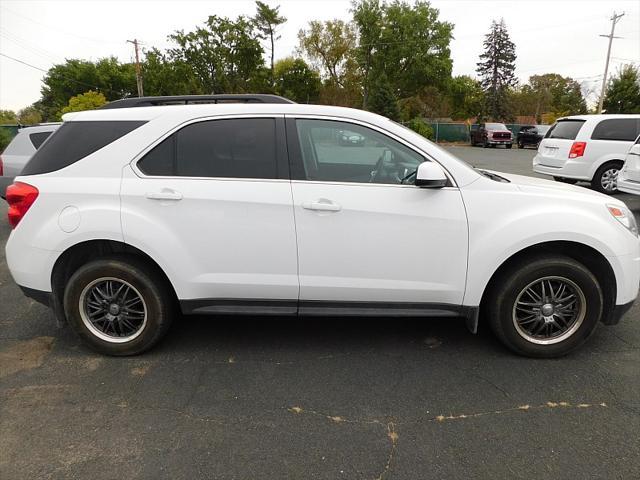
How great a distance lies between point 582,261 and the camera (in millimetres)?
3326

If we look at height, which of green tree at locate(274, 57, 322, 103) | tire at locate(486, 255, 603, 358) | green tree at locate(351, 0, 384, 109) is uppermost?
green tree at locate(351, 0, 384, 109)

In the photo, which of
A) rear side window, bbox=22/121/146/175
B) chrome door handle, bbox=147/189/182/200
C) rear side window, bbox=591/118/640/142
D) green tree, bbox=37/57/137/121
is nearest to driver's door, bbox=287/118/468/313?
chrome door handle, bbox=147/189/182/200

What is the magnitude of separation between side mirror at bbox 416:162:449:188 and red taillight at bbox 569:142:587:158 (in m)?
8.66

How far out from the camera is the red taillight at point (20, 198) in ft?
10.6

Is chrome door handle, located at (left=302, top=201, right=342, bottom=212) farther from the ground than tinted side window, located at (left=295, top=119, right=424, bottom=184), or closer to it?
closer to it

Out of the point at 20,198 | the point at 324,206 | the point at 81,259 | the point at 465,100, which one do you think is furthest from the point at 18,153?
the point at 465,100

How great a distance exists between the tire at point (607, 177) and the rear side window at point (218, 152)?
9365 millimetres

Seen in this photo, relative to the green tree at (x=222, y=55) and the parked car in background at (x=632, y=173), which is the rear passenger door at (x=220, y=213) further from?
the green tree at (x=222, y=55)

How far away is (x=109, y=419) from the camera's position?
2.74m

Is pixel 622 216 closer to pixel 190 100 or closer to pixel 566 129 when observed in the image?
pixel 190 100

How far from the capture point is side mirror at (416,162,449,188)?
9.87 feet

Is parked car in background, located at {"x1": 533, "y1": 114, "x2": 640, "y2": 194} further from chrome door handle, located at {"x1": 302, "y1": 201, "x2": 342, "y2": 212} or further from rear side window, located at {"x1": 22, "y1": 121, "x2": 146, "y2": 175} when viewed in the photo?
rear side window, located at {"x1": 22, "y1": 121, "x2": 146, "y2": 175}

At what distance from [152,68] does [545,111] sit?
5266cm

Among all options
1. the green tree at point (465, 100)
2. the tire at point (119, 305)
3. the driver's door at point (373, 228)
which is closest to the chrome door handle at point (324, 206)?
the driver's door at point (373, 228)
